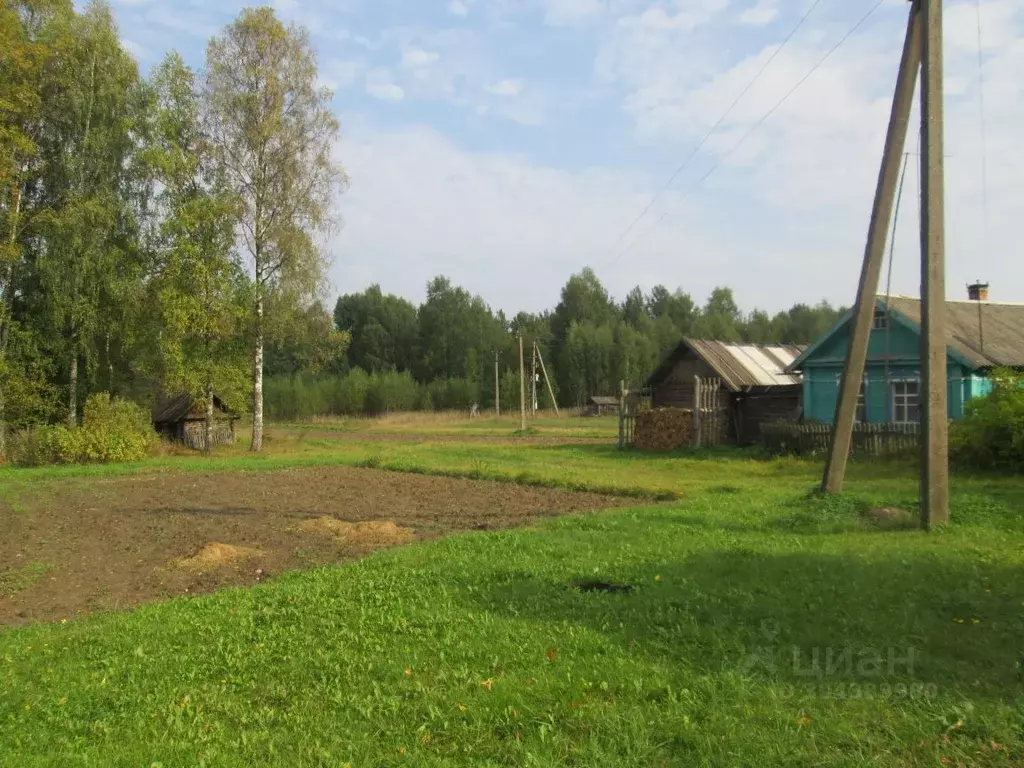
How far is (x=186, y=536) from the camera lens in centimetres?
1305

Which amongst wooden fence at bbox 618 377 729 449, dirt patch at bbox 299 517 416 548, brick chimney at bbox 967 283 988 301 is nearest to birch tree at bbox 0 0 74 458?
dirt patch at bbox 299 517 416 548

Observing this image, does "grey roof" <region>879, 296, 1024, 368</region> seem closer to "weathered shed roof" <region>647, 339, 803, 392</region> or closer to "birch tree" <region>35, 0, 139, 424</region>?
"weathered shed roof" <region>647, 339, 803, 392</region>

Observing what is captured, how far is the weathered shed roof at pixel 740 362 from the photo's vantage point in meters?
30.6

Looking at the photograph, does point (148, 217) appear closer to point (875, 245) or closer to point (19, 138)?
point (19, 138)

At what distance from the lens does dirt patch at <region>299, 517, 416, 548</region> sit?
12.0 m

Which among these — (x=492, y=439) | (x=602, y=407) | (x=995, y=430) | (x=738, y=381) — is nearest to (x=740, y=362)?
(x=738, y=381)

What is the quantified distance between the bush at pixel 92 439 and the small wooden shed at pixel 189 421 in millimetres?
4425

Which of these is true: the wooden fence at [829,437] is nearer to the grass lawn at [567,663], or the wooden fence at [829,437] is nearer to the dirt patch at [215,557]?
the grass lawn at [567,663]

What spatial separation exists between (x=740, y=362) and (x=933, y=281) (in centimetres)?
2176

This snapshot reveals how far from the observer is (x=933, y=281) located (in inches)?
412

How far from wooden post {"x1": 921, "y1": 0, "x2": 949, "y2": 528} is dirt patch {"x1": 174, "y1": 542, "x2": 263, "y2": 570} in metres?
9.15

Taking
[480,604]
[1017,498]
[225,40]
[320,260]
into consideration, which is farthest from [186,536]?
[225,40]

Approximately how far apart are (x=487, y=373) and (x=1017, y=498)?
3358 inches

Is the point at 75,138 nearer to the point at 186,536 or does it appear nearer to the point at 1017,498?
the point at 186,536
